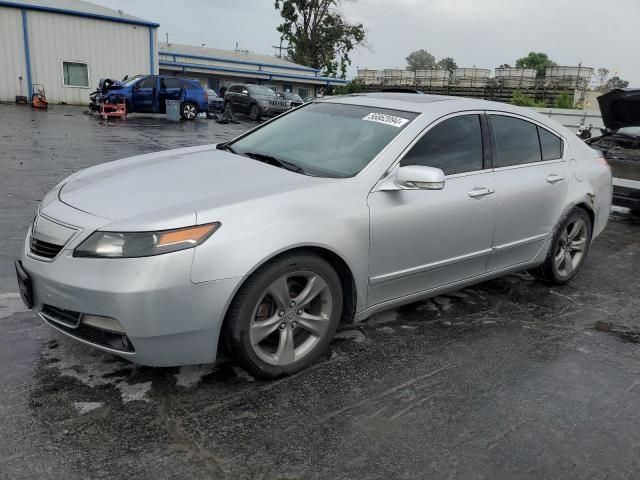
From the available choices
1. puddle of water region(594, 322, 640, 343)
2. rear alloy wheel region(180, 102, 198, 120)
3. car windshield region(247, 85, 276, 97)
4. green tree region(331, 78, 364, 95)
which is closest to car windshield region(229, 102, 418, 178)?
puddle of water region(594, 322, 640, 343)

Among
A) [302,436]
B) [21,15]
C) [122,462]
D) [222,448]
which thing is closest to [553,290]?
[302,436]

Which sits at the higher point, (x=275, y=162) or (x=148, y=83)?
(x=148, y=83)

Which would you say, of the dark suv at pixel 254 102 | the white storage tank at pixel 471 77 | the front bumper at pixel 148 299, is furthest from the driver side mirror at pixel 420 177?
the white storage tank at pixel 471 77

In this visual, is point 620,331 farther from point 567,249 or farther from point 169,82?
point 169,82

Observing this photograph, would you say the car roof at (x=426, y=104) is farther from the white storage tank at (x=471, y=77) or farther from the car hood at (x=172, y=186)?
the white storage tank at (x=471, y=77)

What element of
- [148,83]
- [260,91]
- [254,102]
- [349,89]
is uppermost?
[349,89]

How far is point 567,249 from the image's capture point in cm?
482

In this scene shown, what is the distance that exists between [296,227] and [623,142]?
720cm

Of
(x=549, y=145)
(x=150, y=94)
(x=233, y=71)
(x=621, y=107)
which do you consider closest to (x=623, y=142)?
(x=621, y=107)

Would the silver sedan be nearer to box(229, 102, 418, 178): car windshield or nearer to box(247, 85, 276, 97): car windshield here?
box(229, 102, 418, 178): car windshield

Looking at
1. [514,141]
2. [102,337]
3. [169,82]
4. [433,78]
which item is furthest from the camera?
[433,78]

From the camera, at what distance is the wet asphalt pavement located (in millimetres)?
2410

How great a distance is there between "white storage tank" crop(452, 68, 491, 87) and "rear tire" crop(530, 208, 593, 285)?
141ft

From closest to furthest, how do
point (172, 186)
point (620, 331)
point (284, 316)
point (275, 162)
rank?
point (284, 316)
point (172, 186)
point (275, 162)
point (620, 331)
